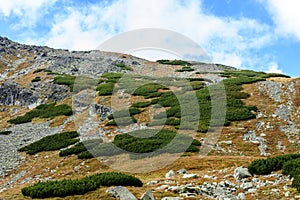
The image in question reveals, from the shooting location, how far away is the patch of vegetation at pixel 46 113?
167 ft

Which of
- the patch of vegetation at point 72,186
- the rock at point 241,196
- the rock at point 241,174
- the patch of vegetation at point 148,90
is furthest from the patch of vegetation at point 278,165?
the patch of vegetation at point 148,90

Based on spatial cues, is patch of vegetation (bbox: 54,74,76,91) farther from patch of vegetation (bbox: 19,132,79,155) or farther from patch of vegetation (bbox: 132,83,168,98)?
patch of vegetation (bbox: 19,132,79,155)

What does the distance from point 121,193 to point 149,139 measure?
18.5 m

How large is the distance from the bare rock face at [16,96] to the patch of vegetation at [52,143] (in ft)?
75.6

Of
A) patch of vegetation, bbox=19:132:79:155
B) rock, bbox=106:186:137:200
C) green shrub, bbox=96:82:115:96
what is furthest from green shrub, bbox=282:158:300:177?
green shrub, bbox=96:82:115:96

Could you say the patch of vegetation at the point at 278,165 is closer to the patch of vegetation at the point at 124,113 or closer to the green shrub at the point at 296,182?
the green shrub at the point at 296,182

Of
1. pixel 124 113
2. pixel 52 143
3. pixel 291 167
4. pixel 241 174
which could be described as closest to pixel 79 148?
pixel 52 143

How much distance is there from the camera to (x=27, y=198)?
564 inches


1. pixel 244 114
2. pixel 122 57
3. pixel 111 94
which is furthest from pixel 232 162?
pixel 122 57

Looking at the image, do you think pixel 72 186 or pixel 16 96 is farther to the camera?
pixel 16 96

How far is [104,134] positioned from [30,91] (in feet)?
103

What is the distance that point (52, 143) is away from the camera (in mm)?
37438

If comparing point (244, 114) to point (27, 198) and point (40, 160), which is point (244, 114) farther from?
point (27, 198)

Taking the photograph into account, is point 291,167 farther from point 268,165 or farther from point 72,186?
point 72,186
